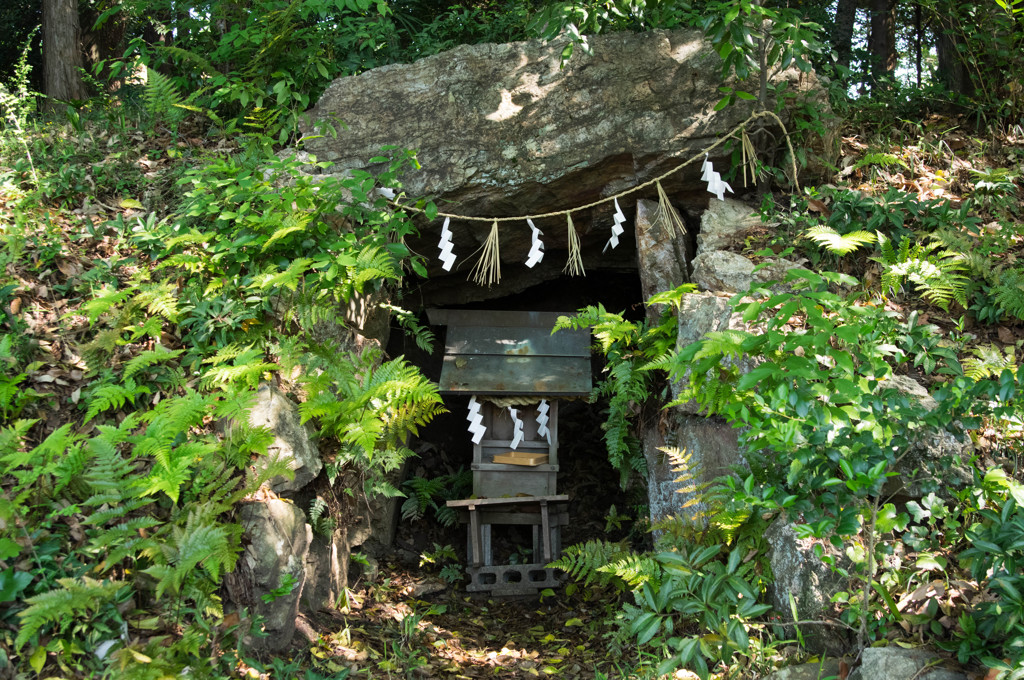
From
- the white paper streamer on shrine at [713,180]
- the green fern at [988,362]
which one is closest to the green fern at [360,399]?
the white paper streamer on shrine at [713,180]

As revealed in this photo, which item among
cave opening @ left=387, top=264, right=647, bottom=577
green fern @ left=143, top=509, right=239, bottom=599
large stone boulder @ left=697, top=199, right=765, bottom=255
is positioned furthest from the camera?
cave opening @ left=387, top=264, right=647, bottom=577

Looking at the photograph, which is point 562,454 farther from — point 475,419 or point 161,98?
point 161,98

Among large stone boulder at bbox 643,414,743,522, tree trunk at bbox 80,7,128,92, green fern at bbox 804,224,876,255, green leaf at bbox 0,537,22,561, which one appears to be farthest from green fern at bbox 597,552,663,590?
tree trunk at bbox 80,7,128,92

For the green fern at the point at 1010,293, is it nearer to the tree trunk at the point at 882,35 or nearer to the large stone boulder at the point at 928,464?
the large stone boulder at the point at 928,464

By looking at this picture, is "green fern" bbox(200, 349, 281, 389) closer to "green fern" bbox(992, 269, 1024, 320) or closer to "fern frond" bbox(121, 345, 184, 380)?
"fern frond" bbox(121, 345, 184, 380)

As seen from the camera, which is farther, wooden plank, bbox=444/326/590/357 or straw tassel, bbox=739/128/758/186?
wooden plank, bbox=444/326/590/357

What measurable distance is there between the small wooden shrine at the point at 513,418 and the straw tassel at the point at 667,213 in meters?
1.27

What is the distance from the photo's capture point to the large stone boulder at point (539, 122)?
5.93 meters

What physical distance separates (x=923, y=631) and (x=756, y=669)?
76cm

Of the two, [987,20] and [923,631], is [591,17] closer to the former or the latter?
[987,20]

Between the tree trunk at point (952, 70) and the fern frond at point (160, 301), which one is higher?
the tree trunk at point (952, 70)

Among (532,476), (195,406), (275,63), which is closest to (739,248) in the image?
(532,476)

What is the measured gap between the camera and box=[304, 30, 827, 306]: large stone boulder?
593 centimetres

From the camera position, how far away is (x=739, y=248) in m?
5.48
